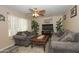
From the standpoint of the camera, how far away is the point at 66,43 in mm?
2045

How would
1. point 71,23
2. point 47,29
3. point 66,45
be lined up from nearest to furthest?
point 66,45 < point 71,23 < point 47,29

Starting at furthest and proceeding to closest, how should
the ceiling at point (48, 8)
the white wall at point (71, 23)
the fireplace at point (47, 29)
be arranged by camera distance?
the fireplace at point (47, 29) → the white wall at point (71, 23) → the ceiling at point (48, 8)

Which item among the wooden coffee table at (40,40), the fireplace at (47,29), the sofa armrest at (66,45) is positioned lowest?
the sofa armrest at (66,45)

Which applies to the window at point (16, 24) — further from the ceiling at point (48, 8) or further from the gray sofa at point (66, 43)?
the gray sofa at point (66, 43)

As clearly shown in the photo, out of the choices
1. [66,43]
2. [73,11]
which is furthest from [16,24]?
[73,11]

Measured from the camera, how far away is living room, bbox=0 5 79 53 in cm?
199

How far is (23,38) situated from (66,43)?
0.97 m

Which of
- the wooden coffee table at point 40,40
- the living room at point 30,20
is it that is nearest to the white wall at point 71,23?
the living room at point 30,20

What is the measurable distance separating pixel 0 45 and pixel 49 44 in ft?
3.44

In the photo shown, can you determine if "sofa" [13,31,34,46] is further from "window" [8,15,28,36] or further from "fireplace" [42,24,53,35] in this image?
"fireplace" [42,24,53,35]

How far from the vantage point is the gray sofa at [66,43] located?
1977 millimetres

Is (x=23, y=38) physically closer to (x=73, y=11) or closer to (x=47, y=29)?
(x=47, y=29)

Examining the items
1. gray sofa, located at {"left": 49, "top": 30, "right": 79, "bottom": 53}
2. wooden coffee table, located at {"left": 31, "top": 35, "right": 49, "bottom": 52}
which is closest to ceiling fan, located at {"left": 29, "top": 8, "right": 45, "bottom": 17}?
wooden coffee table, located at {"left": 31, "top": 35, "right": 49, "bottom": 52}
